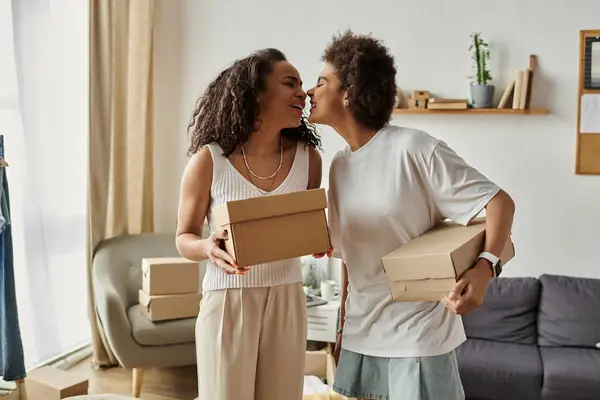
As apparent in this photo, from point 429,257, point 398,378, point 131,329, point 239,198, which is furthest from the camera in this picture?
point 131,329

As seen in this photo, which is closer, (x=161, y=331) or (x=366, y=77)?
(x=366, y=77)

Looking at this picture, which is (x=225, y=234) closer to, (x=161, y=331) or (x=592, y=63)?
(x=161, y=331)

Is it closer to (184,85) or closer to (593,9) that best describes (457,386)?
(593,9)

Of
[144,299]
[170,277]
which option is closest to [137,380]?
[144,299]

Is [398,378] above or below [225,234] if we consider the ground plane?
below

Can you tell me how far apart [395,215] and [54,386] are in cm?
200

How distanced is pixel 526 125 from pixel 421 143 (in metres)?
2.30

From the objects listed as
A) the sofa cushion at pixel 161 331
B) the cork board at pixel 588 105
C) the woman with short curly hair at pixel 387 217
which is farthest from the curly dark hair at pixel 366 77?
the cork board at pixel 588 105

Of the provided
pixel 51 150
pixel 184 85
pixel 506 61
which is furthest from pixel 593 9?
pixel 51 150

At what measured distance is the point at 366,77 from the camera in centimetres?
168

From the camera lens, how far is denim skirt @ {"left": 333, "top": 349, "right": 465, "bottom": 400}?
1.55m

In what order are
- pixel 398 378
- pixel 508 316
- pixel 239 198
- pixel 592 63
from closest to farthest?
1. pixel 398 378
2. pixel 239 198
3. pixel 508 316
4. pixel 592 63

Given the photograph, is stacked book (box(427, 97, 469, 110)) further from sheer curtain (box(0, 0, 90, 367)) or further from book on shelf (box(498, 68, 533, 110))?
sheer curtain (box(0, 0, 90, 367))

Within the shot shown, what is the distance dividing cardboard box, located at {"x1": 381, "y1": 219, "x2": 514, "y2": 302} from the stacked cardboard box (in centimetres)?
194
